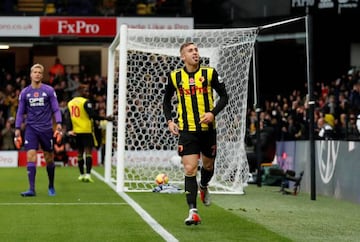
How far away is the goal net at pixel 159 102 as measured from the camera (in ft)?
51.9

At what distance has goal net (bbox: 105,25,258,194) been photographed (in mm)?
15828

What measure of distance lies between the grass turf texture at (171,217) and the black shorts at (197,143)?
85 cm

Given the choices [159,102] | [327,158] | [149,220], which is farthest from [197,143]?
[159,102]

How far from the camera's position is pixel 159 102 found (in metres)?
17.7

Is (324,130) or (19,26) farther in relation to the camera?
(19,26)

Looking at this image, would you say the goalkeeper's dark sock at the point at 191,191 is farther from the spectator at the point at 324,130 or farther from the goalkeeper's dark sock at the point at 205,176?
the spectator at the point at 324,130

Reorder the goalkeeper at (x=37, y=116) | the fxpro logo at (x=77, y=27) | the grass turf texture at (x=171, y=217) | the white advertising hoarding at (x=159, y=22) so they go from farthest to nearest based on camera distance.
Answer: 1. the fxpro logo at (x=77, y=27)
2. the white advertising hoarding at (x=159, y=22)
3. the goalkeeper at (x=37, y=116)
4. the grass turf texture at (x=171, y=217)

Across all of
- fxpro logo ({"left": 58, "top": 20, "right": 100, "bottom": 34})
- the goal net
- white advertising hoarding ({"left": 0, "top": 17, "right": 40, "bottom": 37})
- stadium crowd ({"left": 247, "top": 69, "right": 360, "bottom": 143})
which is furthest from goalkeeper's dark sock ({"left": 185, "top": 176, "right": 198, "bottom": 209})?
white advertising hoarding ({"left": 0, "top": 17, "right": 40, "bottom": 37})

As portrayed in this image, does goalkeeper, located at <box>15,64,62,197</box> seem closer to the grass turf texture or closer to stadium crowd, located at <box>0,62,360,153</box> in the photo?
the grass turf texture

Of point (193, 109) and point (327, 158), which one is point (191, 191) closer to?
point (193, 109)

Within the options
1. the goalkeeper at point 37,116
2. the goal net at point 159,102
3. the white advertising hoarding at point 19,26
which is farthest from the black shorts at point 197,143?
the white advertising hoarding at point 19,26

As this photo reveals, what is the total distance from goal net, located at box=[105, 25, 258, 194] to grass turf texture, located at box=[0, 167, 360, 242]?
73 cm

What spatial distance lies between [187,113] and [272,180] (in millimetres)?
8871

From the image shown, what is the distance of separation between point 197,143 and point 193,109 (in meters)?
0.40
